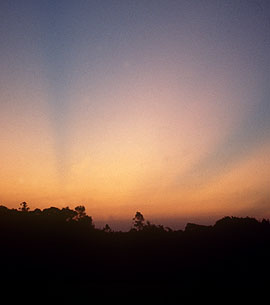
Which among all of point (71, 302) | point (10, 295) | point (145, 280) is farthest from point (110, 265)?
point (10, 295)

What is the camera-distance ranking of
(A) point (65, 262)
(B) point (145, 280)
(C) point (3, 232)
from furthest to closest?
(C) point (3, 232), (A) point (65, 262), (B) point (145, 280)

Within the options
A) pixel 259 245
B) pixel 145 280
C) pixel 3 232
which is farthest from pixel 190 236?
pixel 3 232

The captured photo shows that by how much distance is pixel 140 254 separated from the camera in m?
24.6

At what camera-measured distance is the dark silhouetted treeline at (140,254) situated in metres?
20.2

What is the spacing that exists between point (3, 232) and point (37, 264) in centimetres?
802

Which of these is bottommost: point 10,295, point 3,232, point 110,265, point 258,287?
point 258,287

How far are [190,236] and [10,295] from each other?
18092 mm

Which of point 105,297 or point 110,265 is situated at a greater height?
point 110,265

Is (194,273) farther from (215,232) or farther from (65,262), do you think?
(65,262)

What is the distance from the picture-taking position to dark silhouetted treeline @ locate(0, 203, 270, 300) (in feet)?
66.2

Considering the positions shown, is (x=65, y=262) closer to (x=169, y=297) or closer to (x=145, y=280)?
(x=145, y=280)

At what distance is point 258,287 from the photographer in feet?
61.2

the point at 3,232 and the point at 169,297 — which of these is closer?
the point at 169,297

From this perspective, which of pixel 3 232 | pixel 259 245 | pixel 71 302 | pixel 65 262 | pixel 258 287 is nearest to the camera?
pixel 71 302
